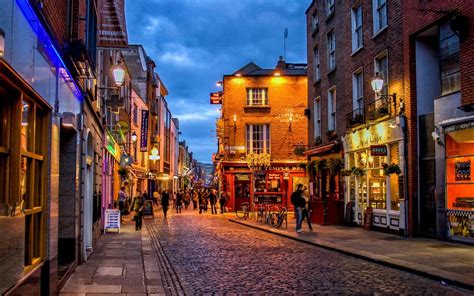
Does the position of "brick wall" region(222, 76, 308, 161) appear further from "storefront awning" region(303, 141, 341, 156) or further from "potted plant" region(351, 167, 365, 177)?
"potted plant" region(351, 167, 365, 177)

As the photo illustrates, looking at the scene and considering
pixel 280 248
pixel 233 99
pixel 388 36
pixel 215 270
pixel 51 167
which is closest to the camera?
pixel 51 167

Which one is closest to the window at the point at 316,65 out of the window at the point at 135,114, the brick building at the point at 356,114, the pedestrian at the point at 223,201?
the brick building at the point at 356,114

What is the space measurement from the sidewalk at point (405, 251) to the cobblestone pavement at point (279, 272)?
264 mm

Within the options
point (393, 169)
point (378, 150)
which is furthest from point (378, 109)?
point (393, 169)

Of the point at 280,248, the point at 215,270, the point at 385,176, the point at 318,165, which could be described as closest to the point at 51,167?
the point at 215,270

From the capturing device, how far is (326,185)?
26672 mm

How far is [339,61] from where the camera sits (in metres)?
24.7

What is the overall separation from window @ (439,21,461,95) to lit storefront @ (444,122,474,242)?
1.37 meters

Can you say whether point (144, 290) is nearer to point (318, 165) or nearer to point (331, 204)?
point (331, 204)

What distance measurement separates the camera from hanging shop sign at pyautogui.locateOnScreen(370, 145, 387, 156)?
1877cm

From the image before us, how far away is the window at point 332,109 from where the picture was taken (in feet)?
84.6

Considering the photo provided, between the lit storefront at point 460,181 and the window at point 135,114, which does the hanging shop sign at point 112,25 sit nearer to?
the lit storefront at point 460,181

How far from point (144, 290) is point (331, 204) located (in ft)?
50.4

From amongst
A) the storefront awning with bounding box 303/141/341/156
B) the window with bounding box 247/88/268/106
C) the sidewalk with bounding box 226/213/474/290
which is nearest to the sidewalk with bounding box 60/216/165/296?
the sidewalk with bounding box 226/213/474/290
